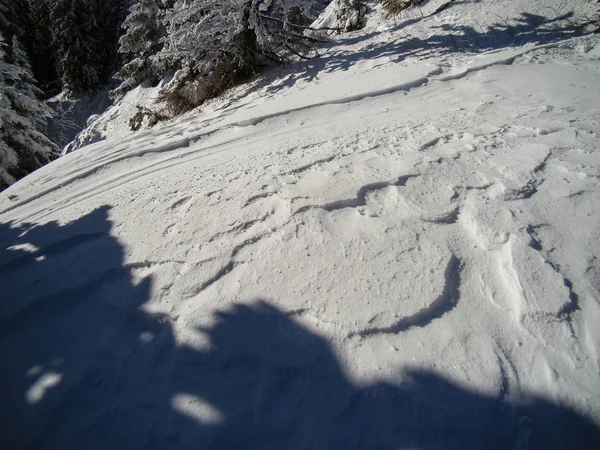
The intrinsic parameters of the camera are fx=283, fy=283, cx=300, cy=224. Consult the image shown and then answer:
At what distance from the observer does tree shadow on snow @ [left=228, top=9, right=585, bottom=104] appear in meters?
5.05

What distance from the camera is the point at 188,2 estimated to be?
255 inches

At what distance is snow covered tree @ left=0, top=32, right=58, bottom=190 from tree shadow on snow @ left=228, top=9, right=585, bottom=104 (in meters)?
6.91

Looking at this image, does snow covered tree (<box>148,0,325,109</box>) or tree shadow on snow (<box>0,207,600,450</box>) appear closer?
tree shadow on snow (<box>0,207,600,450</box>)

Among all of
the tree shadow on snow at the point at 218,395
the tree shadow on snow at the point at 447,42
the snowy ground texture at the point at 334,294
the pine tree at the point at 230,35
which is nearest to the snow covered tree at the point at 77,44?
the pine tree at the point at 230,35

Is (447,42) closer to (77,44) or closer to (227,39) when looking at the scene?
(227,39)

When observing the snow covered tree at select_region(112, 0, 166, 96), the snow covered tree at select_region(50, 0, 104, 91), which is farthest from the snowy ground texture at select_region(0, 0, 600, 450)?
the snow covered tree at select_region(50, 0, 104, 91)

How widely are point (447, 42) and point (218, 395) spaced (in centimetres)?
690

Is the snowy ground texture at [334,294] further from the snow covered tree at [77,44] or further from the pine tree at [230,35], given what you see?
the snow covered tree at [77,44]

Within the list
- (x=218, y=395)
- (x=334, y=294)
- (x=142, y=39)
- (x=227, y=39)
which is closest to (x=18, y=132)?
(x=142, y=39)

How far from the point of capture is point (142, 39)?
1123 centimetres

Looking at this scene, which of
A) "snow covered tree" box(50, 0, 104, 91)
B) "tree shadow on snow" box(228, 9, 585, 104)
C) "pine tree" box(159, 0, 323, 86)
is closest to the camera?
"tree shadow on snow" box(228, 9, 585, 104)

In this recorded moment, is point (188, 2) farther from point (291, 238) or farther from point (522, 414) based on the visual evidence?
point (522, 414)

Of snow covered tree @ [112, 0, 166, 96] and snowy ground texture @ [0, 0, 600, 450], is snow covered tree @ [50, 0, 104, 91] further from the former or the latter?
snowy ground texture @ [0, 0, 600, 450]

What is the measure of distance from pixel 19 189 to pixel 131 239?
3.77m
